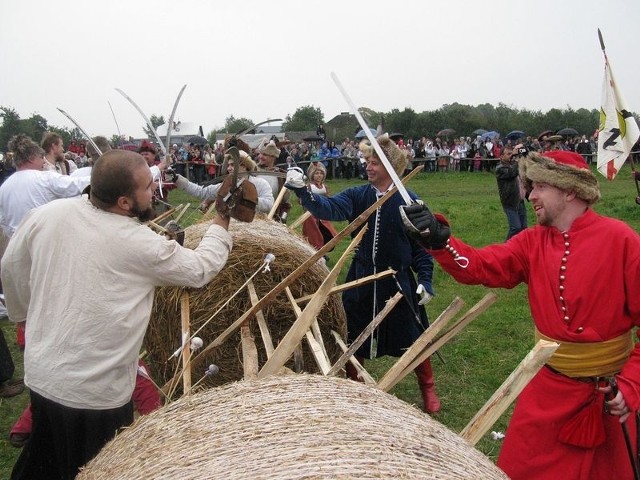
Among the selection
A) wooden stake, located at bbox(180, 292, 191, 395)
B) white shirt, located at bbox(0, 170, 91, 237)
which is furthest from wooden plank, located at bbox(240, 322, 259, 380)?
white shirt, located at bbox(0, 170, 91, 237)

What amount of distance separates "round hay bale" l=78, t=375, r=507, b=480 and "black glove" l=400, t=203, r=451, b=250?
37.8 inches

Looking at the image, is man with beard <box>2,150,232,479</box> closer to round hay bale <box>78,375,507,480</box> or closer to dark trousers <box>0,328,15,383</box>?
round hay bale <box>78,375,507,480</box>

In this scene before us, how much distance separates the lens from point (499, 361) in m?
5.09

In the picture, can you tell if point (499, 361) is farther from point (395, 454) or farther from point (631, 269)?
point (395, 454)

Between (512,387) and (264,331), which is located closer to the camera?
(512,387)

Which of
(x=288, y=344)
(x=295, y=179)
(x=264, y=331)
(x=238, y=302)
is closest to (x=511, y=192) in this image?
(x=295, y=179)

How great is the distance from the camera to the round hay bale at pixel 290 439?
4.34 feet

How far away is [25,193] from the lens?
486cm

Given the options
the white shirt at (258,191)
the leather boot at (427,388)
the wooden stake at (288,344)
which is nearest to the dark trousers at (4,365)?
the white shirt at (258,191)

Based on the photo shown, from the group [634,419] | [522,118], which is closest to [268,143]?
[634,419]

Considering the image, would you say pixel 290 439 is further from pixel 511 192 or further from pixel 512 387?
pixel 511 192

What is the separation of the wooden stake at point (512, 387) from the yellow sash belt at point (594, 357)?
0.81 m

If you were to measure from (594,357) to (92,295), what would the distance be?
2.04 m

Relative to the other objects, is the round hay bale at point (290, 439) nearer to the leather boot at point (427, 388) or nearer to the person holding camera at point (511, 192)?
the leather boot at point (427, 388)
